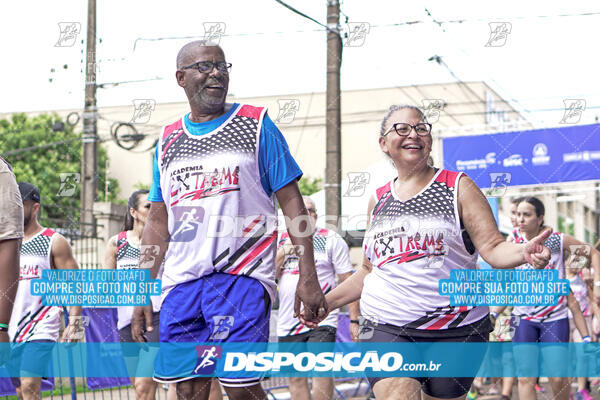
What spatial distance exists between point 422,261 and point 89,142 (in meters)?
13.3

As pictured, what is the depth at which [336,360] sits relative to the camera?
568 centimetres

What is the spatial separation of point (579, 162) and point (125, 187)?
1468 inches

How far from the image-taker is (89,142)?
16719 mm

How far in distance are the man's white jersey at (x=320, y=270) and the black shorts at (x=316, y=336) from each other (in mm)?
37

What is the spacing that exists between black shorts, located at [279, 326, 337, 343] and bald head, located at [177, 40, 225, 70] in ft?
14.7

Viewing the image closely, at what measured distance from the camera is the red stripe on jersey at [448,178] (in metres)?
4.40

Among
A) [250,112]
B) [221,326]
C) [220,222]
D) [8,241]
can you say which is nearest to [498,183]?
[250,112]

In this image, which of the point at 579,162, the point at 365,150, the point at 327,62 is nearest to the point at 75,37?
the point at 327,62

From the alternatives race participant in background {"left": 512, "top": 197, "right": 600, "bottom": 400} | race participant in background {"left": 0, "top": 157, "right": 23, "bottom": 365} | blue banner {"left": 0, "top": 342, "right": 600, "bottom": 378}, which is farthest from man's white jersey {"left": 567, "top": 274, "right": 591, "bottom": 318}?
race participant in background {"left": 0, "top": 157, "right": 23, "bottom": 365}

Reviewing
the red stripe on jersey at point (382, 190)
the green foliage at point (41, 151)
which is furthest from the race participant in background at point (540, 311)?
the green foliage at point (41, 151)

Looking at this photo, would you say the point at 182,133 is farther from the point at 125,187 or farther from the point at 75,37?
the point at 125,187

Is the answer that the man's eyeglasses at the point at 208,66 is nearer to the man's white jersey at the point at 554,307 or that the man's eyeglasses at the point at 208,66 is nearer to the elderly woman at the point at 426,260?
the elderly woman at the point at 426,260

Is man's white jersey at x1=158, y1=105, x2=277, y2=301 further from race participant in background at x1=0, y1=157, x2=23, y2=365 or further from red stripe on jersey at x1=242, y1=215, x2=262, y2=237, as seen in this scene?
race participant in background at x1=0, y1=157, x2=23, y2=365

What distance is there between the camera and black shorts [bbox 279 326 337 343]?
27.3 ft
